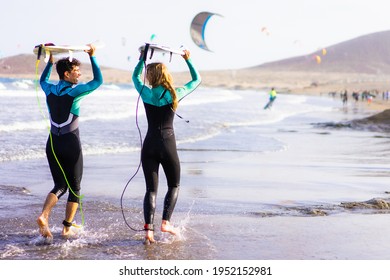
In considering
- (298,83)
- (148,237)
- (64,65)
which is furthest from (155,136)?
(298,83)

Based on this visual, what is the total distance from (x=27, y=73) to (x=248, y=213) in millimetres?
144257

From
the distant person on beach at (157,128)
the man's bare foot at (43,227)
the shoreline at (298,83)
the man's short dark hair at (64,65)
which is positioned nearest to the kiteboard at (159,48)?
the distant person on beach at (157,128)

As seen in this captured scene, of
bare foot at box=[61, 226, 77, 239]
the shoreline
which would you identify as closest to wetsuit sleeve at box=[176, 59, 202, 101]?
bare foot at box=[61, 226, 77, 239]

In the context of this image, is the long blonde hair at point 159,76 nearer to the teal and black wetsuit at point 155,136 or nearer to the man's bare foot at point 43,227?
the teal and black wetsuit at point 155,136

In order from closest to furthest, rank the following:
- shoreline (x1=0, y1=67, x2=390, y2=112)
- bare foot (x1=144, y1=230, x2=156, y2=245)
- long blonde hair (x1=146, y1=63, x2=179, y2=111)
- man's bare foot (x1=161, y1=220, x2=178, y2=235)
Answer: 1. long blonde hair (x1=146, y1=63, x2=179, y2=111)
2. bare foot (x1=144, y1=230, x2=156, y2=245)
3. man's bare foot (x1=161, y1=220, x2=178, y2=235)
4. shoreline (x1=0, y1=67, x2=390, y2=112)

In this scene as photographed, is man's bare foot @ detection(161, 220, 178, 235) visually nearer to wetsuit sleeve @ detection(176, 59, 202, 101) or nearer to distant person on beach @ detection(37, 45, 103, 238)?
distant person on beach @ detection(37, 45, 103, 238)

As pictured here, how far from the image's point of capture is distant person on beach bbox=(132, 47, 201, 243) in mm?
5203

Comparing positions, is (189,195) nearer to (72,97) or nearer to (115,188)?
(115,188)

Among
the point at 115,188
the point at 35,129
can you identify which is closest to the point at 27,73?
the point at 35,129

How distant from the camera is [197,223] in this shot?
6.10m

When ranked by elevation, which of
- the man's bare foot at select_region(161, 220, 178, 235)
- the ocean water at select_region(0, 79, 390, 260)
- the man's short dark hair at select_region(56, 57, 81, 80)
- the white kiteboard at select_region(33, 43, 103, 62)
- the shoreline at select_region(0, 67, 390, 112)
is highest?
the white kiteboard at select_region(33, 43, 103, 62)

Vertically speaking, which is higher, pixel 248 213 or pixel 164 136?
pixel 164 136

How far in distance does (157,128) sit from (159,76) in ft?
1.39

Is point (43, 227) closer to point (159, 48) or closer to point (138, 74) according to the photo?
point (138, 74)
